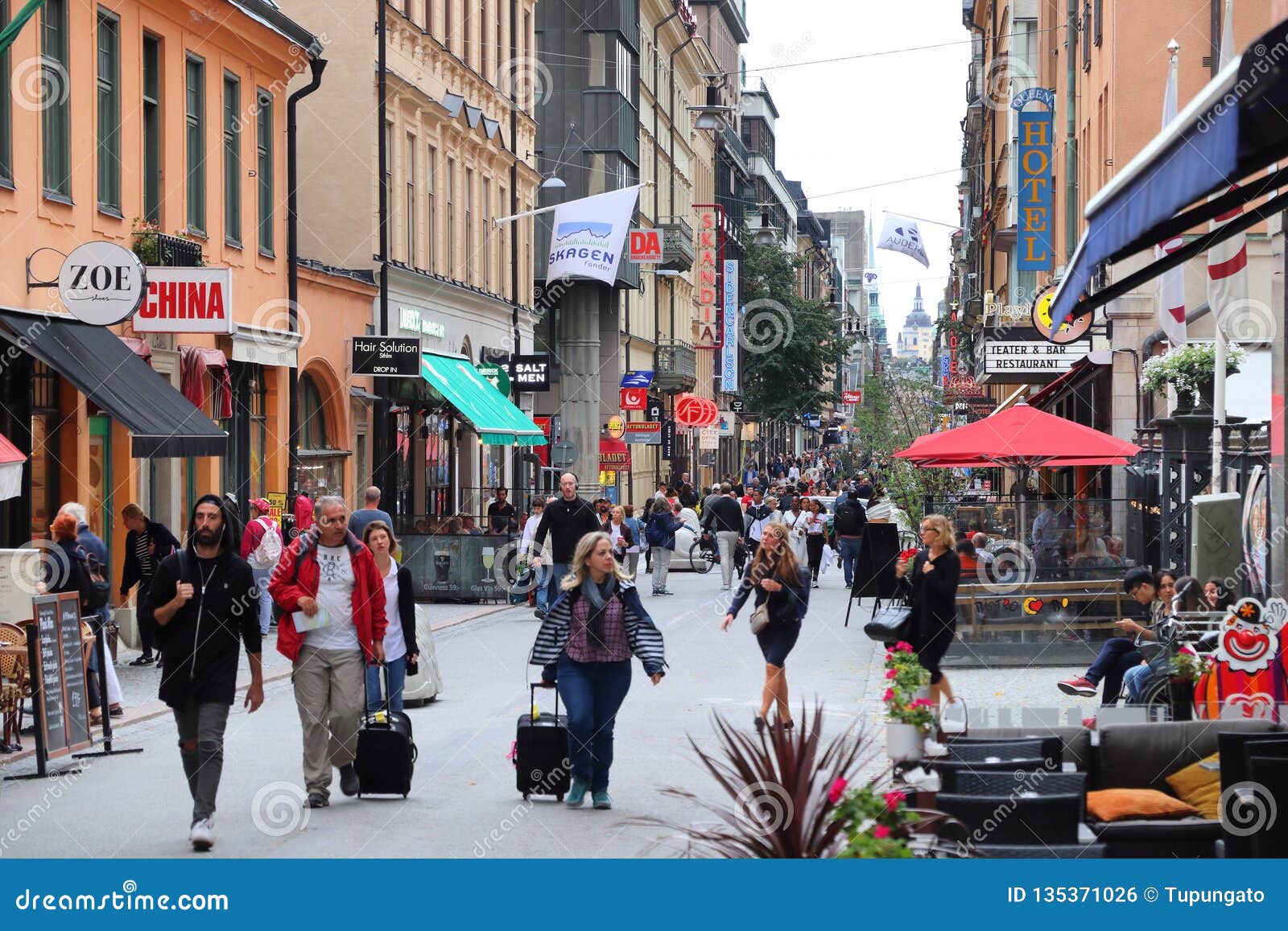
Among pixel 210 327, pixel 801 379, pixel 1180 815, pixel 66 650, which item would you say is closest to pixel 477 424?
pixel 210 327

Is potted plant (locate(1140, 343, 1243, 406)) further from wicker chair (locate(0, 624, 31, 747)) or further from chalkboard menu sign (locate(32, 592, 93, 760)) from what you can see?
wicker chair (locate(0, 624, 31, 747))

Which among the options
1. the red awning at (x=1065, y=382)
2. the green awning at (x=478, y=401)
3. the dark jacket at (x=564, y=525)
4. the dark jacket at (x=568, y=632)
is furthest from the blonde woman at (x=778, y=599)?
the green awning at (x=478, y=401)

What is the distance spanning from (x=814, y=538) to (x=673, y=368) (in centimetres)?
3467

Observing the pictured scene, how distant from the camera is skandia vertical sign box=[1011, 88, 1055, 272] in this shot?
34469 mm

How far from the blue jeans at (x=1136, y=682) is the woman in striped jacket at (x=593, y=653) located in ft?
11.5

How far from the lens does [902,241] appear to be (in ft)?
173

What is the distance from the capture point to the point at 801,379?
8300cm

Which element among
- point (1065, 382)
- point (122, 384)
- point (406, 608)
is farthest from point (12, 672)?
point (1065, 382)

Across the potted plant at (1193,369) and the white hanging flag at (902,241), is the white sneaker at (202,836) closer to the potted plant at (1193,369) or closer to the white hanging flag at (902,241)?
the potted plant at (1193,369)

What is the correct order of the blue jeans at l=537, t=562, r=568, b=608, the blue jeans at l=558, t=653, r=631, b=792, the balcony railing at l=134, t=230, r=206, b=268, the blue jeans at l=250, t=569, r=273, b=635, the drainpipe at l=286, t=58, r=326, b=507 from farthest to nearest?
the drainpipe at l=286, t=58, r=326, b=507 → the balcony railing at l=134, t=230, r=206, b=268 → the blue jeans at l=537, t=562, r=568, b=608 → the blue jeans at l=250, t=569, r=273, b=635 → the blue jeans at l=558, t=653, r=631, b=792

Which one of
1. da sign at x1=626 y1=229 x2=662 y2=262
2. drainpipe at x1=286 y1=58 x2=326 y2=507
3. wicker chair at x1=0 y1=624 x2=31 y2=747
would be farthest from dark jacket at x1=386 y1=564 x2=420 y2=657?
da sign at x1=626 y1=229 x2=662 y2=262

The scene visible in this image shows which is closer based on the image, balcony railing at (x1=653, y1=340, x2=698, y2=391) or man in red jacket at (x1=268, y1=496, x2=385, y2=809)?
man in red jacket at (x1=268, y1=496, x2=385, y2=809)

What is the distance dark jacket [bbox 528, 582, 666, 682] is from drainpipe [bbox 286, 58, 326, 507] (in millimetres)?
15677

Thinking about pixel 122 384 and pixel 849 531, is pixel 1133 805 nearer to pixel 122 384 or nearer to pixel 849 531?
pixel 122 384
